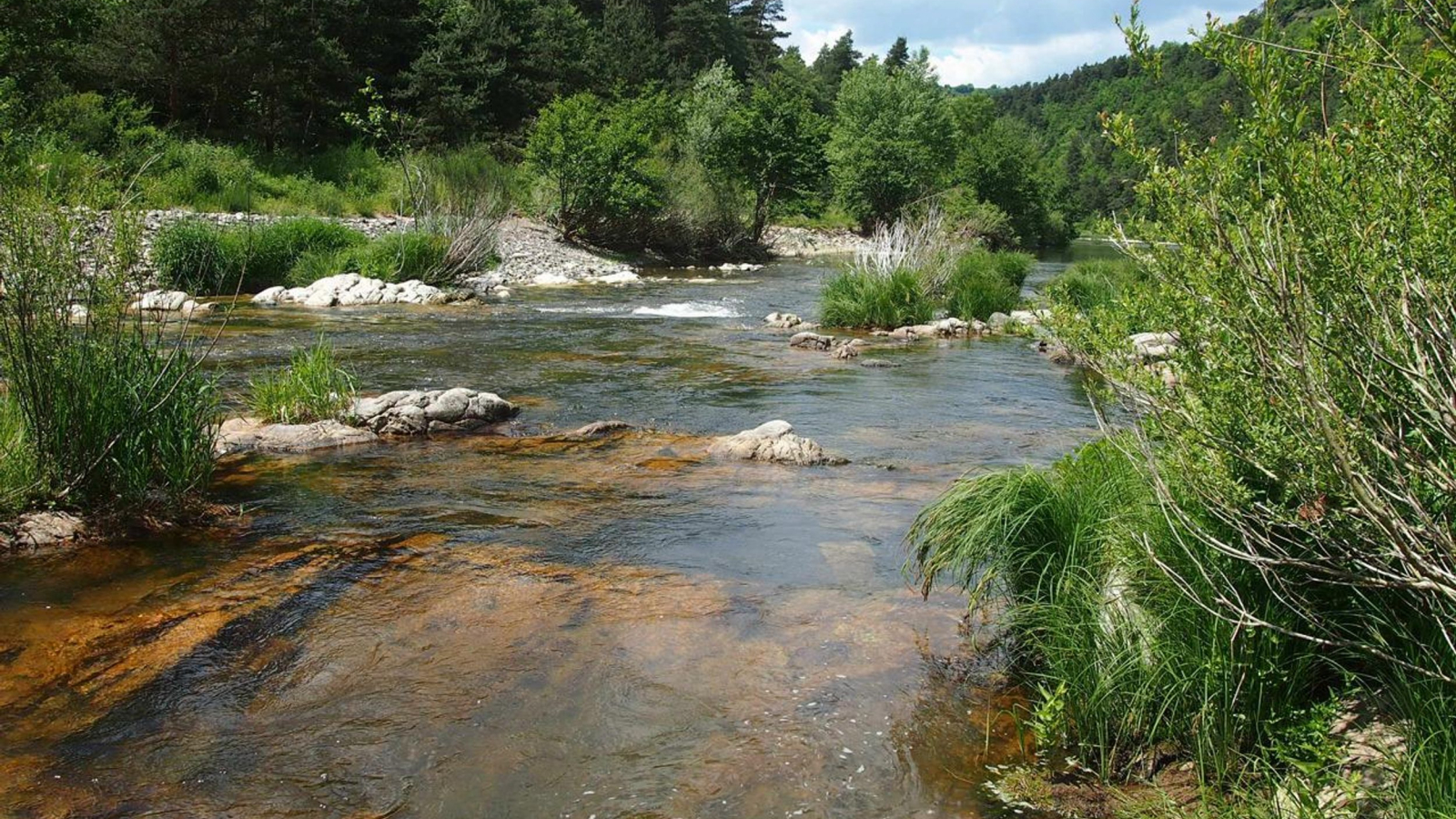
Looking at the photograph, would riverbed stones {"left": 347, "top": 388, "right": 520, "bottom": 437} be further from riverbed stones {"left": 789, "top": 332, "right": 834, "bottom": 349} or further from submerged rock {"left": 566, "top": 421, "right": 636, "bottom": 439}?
riverbed stones {"left": 789, "top": 332, "right": 834, "bottom": 349}

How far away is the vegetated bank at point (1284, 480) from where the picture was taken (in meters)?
2.87

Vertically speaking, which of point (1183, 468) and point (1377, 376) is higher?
point (1377, 376)

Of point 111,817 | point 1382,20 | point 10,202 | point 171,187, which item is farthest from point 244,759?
point 171,187

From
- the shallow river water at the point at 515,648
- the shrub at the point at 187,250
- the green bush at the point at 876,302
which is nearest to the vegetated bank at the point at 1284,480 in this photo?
the shallow river water at the point at 515,648

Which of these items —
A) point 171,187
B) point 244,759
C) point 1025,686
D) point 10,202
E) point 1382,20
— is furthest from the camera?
point 171,187

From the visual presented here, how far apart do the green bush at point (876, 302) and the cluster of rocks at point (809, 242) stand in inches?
922

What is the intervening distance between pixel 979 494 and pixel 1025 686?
3.27 feet

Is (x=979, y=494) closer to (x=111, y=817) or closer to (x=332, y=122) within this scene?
(x=111, y=817)

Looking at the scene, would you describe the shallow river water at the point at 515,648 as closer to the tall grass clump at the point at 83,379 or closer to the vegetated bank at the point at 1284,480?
the tall grass clump at the point at 83,379

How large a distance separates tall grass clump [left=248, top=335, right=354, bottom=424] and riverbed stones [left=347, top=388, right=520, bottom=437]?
0.73ft

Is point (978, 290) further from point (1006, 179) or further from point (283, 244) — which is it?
point (1006, 179)

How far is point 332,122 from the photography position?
39500 millimetres

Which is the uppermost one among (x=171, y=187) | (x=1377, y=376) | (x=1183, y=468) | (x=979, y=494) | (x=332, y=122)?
(x=332, y=122)

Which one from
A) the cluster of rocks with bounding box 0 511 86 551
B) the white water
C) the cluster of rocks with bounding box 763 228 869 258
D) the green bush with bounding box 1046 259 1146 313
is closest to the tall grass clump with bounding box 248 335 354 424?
the cluster of rocks with bounding box 0 511 86 551
